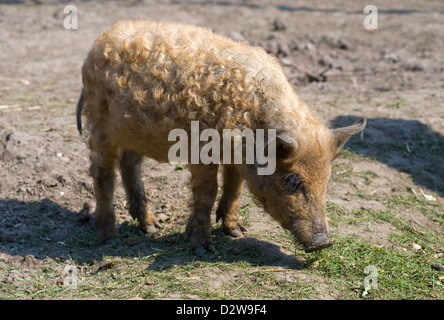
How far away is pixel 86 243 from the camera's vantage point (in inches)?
234

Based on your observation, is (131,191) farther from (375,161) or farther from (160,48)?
(375,161)

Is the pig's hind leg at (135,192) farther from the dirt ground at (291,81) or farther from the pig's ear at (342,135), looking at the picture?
the pig's ear at (342,135)

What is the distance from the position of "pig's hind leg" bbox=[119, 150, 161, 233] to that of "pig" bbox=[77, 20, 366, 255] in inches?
16.4

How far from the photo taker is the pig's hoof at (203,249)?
5238 millimetres

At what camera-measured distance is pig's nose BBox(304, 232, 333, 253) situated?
4.66 metres

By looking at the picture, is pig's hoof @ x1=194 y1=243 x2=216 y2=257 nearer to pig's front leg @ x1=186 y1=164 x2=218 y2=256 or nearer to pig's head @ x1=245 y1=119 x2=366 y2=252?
pig's front leg @ x1=186 y1=164 x2=218 y2=256

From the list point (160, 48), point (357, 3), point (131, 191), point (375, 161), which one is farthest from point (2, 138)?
point (357, 3)

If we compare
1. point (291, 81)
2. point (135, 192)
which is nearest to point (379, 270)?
point (135, 192)

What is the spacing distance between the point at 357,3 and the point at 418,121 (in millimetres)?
8930

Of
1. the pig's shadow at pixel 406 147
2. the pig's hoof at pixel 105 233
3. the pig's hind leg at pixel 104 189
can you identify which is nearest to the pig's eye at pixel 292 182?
the pig's hind leg at pixel 104 189

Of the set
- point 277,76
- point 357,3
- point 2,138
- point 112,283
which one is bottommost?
point 112,283

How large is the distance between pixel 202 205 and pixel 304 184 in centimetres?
103

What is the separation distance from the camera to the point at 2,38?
12.4 metres

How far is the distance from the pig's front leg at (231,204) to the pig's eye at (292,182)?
0.88 m
